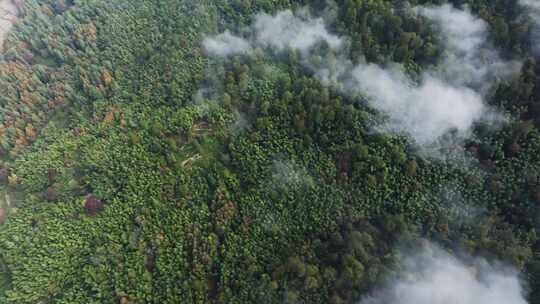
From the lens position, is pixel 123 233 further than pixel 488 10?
No

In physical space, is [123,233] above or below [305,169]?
below

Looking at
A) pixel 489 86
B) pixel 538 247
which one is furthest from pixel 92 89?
pixel 538 247

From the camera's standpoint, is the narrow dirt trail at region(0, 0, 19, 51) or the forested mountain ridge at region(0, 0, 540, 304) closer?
the forested mountain ridge at region(0, 0, 540, 304)

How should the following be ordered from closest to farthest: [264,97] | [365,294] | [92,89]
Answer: [365,294] < [264,97] < [92,89]

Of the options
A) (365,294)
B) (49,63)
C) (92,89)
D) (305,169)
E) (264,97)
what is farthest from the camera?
(49,63)

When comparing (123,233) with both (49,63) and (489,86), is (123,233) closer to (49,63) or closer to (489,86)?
(49,63)

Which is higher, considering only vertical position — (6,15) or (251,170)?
(251,170)
